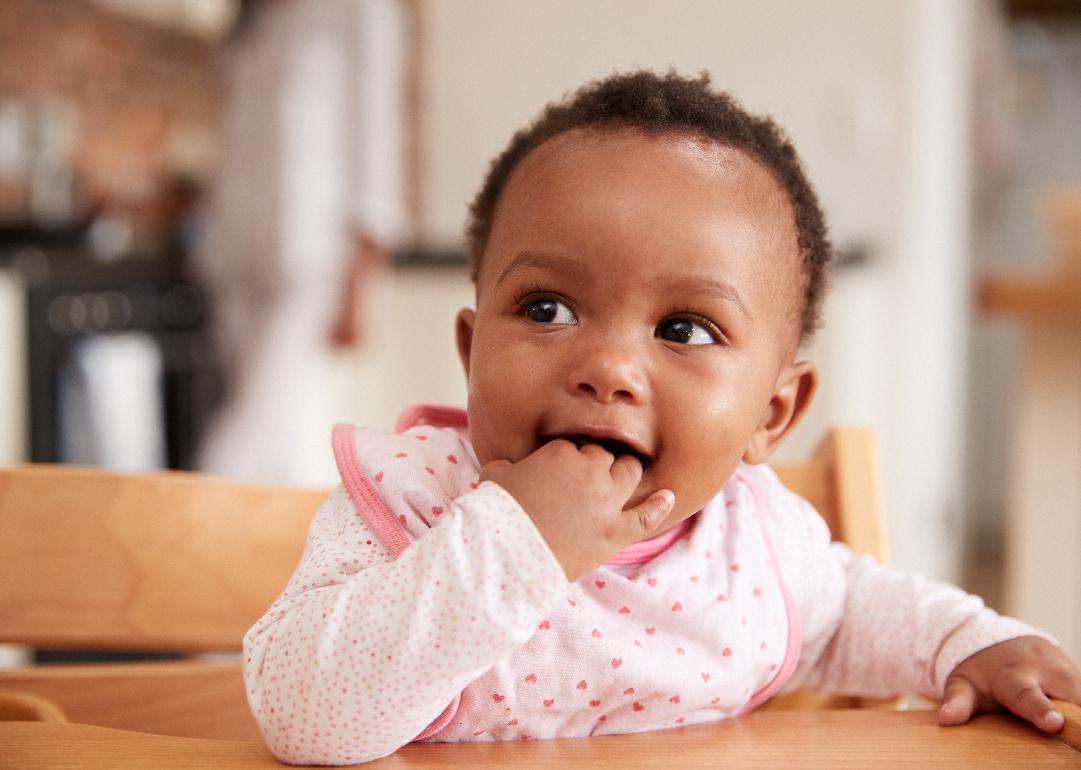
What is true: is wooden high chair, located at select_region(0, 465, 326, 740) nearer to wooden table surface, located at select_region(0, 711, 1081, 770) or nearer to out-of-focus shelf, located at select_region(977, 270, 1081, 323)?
wooden table surface, located at select_region(0, 711, 1081, 770)

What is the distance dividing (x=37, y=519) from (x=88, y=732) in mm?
337

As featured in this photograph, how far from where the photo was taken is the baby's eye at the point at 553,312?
698 millimetres

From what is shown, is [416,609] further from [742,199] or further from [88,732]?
[742,199]

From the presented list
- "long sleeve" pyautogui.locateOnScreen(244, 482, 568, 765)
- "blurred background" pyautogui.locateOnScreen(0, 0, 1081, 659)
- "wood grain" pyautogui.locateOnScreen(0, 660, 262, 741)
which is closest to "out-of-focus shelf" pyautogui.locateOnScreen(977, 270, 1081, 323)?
"blurred background" pyautogui.locateOnScreen(0, 0, 1081, 659)

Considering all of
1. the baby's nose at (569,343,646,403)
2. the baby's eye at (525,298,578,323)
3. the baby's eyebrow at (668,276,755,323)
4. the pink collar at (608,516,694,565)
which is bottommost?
the pink collar at (608,516,694,565)

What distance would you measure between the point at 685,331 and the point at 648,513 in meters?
0.12

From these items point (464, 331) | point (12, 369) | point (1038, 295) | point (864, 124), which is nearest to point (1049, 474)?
point (1038, 295)

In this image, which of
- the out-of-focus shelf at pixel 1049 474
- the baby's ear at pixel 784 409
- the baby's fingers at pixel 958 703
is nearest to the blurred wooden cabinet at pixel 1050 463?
the out-of-focus shelf at pixel 1049 474

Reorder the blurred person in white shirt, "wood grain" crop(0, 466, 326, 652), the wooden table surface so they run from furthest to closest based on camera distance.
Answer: the blurred person in white shirt → "wood grain" crop(0, 466, 326, 652) → the wooden table surface

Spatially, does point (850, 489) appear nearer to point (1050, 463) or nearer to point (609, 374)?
point (609, 374)

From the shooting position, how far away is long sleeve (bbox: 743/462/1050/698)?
0.82 m

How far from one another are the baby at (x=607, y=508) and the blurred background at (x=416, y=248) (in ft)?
5.16

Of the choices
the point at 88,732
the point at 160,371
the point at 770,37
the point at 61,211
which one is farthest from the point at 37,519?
the point at 61,211

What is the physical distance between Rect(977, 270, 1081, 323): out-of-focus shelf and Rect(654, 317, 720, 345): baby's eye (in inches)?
66.2
